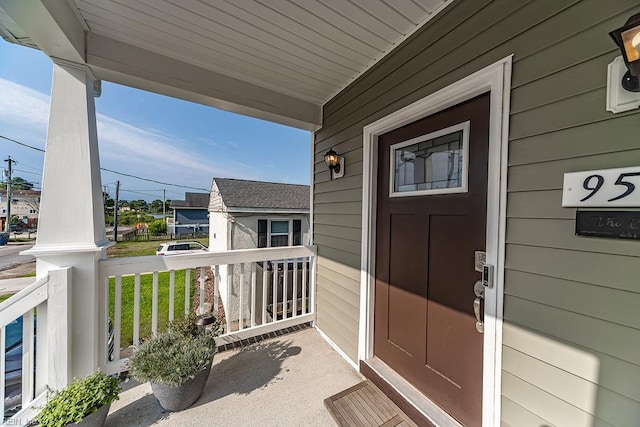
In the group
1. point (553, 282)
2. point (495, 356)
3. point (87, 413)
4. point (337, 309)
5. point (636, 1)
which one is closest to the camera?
point (636, 1)

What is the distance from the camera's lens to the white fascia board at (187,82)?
1.74 metres

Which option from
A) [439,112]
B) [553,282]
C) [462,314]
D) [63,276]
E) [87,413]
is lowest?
[87,413]

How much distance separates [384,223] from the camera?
199 cm

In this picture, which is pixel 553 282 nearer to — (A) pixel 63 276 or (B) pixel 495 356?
(B) pixel 495 356

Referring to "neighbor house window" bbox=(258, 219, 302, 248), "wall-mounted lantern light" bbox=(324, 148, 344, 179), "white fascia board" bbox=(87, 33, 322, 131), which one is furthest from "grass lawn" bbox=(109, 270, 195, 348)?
"wall-mounted lantern light" bbox=(324, 148, 344, 179)

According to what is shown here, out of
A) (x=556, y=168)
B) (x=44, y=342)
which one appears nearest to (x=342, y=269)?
(x=556, y=168)

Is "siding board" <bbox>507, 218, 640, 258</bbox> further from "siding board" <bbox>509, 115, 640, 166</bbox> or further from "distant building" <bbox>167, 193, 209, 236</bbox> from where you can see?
"distant building" <bbox>167, 193, 209, 236</bbox>

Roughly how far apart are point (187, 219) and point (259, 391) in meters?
20.4

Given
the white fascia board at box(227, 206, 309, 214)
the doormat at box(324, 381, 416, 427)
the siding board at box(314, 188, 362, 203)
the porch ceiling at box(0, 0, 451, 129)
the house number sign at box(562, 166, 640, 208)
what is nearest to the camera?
the house number sign at box(562, 166, 640, 208)

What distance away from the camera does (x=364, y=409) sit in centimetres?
163

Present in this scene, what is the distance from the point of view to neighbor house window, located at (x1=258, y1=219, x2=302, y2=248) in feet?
24.4

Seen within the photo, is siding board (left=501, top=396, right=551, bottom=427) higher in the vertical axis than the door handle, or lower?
lower

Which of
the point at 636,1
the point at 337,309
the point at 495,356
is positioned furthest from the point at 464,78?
the point at 337,309

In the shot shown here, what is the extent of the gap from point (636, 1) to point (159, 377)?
288cm
